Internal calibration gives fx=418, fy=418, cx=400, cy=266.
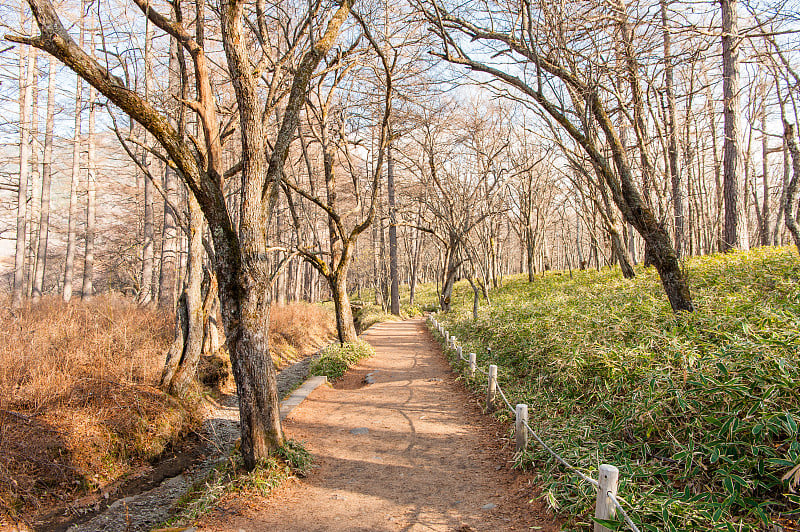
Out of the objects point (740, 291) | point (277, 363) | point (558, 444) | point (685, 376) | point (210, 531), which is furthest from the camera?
point (277, 363)

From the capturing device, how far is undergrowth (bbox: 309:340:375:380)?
32.1 feet

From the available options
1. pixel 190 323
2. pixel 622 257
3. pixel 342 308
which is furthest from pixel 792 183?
pixel 190 323

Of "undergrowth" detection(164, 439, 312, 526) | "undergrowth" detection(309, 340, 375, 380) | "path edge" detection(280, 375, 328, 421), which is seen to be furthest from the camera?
"undergrowth" detection(309, 340, 375, 380)

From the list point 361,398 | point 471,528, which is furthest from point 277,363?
point 471,528

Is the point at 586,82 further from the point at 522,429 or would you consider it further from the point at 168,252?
the point at 168,252

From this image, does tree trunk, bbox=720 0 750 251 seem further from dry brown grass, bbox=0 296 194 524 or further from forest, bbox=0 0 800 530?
dry brown grass, bbox=0 296 194 524

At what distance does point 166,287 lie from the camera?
1700 centimetres

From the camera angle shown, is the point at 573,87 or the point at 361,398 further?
the point at 361,398

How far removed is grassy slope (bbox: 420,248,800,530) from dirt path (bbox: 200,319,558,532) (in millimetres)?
563

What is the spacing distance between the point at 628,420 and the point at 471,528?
1.89 meters

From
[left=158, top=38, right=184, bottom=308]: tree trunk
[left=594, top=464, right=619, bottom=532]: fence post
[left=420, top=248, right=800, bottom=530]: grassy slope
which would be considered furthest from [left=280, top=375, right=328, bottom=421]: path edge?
[left=158, top=38, right=184, bottom=308]: tree trunk

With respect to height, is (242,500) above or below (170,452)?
above

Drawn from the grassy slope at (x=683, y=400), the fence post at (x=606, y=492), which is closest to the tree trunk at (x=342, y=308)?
the grassy slope at (x=683, y=400)

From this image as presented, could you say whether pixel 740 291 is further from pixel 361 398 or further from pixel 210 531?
pixel 210 531
